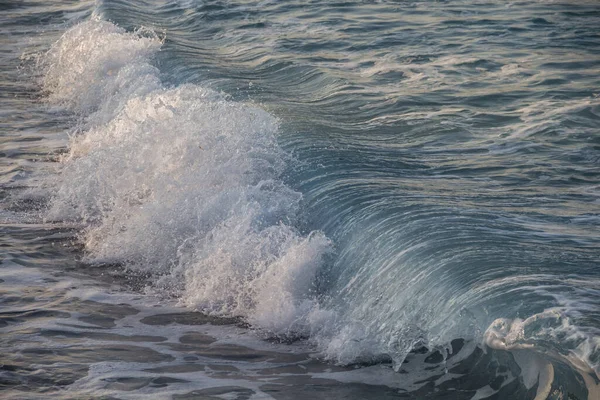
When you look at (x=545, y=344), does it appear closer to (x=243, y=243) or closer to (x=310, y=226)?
(x=243, y=243)

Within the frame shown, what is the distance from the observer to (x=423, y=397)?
5.27 metres

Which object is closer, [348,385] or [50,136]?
[348,385]

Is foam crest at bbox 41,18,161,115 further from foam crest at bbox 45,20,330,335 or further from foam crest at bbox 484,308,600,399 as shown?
foam crest at bbox 484,308,600,399

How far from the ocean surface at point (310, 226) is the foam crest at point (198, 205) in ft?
0.08

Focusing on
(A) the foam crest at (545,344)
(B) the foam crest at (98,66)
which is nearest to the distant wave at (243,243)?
(A) the foam crest at (545,344)

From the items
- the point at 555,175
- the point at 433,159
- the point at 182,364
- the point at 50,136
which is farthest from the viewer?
the point at 50,136

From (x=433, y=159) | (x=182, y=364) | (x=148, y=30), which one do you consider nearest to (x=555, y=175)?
(x=433, y=159)

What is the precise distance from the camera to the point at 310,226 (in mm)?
7832

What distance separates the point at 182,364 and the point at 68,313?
1158mm

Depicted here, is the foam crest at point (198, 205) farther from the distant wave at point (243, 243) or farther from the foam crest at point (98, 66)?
the foam crest at point (98, 66)

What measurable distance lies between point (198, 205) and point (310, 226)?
0.99 metres

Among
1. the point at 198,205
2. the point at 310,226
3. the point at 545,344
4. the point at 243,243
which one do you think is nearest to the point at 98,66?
the point at 198,205

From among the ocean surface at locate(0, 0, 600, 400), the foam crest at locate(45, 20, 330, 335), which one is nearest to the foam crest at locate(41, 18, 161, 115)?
the ocean surface at locate(0, 0, 600, 400)

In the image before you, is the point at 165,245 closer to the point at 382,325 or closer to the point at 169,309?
the point at 169,309
